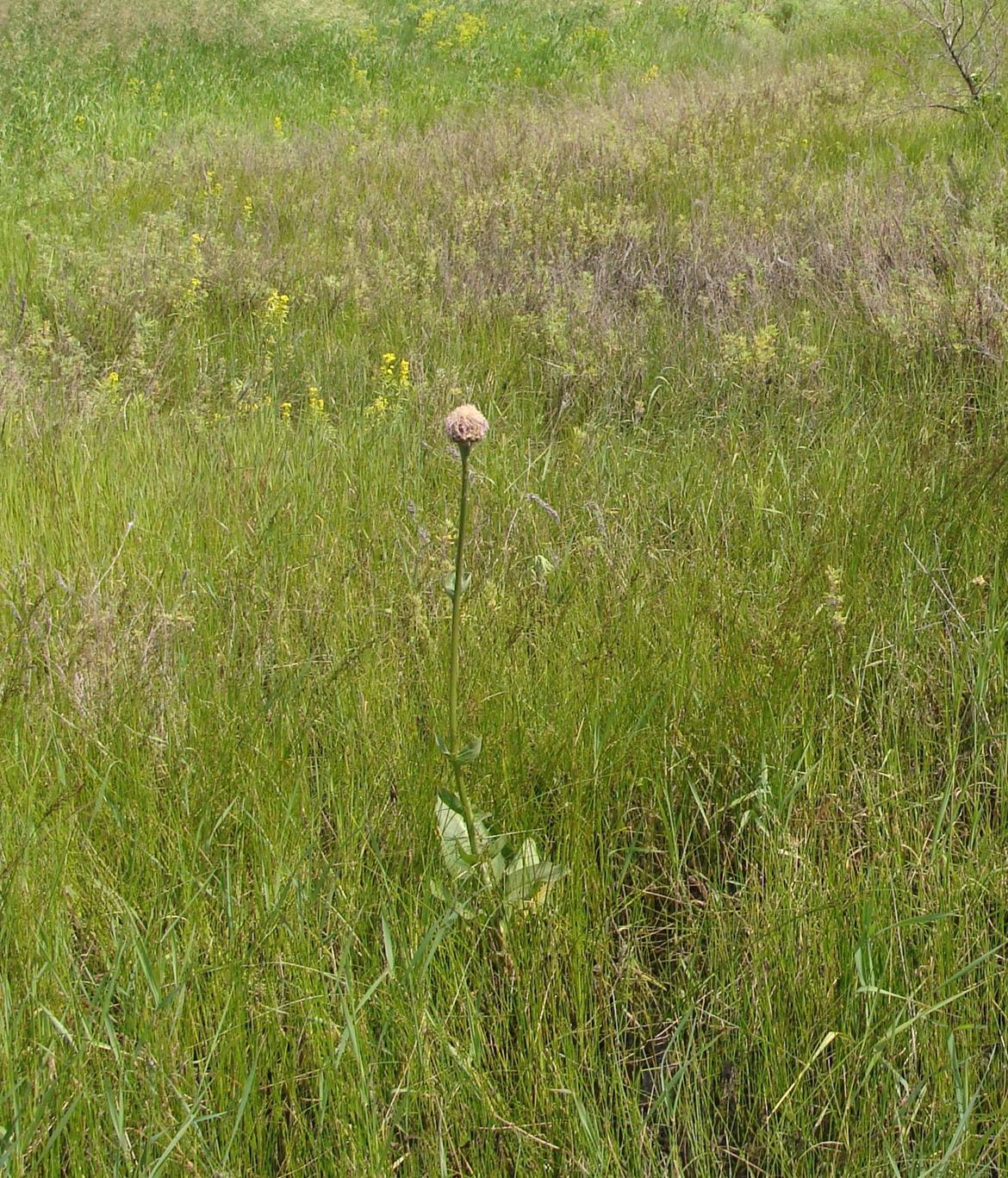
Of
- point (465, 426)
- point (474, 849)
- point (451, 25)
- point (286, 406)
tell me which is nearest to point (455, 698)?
point (474, 849)

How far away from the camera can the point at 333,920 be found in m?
1.53

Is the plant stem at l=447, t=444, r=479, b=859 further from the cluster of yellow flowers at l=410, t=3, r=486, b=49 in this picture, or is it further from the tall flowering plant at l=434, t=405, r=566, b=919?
the cluster of yellow flowers at l=410, t=3, r=486, b=49

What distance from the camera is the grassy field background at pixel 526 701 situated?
1.30m

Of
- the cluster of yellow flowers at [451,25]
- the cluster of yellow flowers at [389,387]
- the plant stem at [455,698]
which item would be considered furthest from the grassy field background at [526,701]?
the cluster of yellow flowers at [451,25]

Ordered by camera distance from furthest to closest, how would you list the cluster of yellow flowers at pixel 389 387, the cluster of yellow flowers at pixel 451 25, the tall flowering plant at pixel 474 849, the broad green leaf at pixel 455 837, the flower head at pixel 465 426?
the cluster of yellow flowers at pixel 451 25, the cluster of yellow flowers at pixel 389 387, the broad green leaf at pixel 455 837, the tall flowering plant at pixel 474 849, the flower head at pixel 465 426

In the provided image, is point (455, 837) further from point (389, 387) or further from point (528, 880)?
point (389, 387)

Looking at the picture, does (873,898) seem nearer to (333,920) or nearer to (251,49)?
(333,920)

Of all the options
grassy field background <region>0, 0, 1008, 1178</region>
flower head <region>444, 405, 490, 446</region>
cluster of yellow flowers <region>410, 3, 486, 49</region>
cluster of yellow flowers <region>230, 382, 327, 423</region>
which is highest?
flower head <region>444, 405, 490, 446</region>

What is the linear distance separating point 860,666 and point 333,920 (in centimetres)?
103

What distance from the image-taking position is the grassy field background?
130 centimetres

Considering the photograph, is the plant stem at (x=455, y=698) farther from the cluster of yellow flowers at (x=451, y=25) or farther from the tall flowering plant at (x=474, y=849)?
the cluster of yellow flowers at (x=451, y=25)

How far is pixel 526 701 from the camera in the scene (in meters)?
1.88

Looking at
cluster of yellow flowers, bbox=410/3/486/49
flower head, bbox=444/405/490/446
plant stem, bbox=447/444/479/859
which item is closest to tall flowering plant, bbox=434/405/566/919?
plant stem, bbox=447/444/479/859

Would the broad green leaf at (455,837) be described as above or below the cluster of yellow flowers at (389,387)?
above
